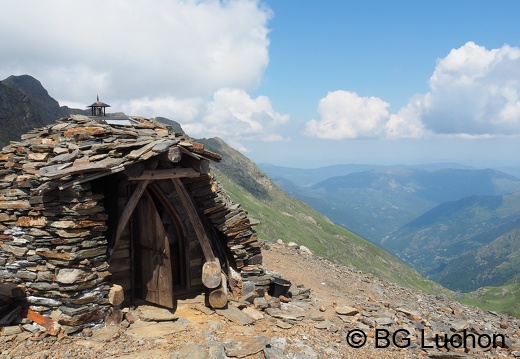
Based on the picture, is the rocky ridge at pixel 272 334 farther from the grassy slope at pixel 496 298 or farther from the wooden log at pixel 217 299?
the grassy slope at pixel 496 298

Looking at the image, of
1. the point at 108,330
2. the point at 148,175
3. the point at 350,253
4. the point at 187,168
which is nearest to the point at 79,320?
the point at 108,330

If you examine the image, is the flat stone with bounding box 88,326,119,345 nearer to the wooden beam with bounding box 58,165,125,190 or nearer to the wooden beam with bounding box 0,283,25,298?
the wooden beam with bounding box 0,283,25,298

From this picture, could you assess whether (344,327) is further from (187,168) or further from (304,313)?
(187,168)

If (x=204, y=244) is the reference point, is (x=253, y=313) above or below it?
below

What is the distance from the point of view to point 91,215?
444 inches

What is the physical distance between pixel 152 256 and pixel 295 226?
120 m

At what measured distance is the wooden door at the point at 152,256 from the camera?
12828 millimetres

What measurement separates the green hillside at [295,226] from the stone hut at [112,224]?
75891 mm

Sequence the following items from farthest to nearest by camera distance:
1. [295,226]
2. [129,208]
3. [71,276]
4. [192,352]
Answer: [295,226]
[129,208]
[71,276]
[192,352]

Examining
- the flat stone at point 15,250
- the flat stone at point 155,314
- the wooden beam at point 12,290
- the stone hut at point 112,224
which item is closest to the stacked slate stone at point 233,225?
the stone hut at point 112,224

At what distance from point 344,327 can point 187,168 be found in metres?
7.55

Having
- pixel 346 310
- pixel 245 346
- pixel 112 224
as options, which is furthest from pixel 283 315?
pixel 112 224

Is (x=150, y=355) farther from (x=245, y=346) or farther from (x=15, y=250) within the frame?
(x=15, y=250)

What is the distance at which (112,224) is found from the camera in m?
12.7
